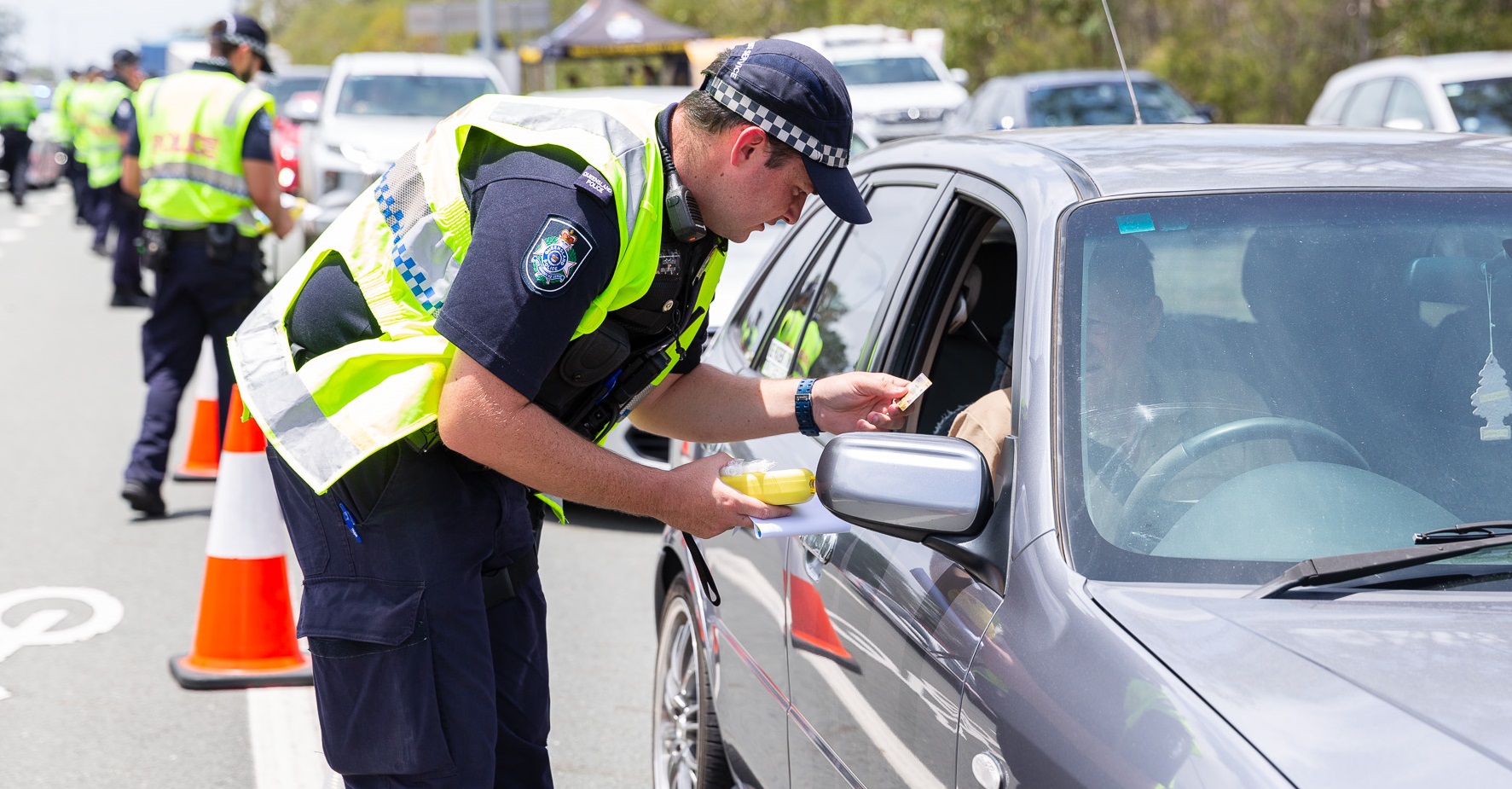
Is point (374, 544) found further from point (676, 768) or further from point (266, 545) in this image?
point (266, 545)

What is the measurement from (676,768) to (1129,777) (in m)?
1.97

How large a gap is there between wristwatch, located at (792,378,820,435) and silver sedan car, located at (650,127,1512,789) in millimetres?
136

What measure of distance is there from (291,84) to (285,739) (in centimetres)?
1651

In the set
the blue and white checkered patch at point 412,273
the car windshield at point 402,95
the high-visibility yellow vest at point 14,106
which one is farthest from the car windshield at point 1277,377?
the high-visibility yellow vest at point 14,106

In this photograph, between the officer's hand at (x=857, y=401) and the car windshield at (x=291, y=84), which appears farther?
the car windshield at (x=291, y=84)

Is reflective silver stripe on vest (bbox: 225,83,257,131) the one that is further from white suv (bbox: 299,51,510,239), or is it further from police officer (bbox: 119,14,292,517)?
white suv (bbox: 299,51,510,239)

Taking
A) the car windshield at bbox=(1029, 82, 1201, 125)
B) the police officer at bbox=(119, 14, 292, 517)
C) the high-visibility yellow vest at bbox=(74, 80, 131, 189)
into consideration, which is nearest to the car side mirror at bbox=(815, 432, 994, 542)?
the police officer at bbox=(119, 14, 292, 517)

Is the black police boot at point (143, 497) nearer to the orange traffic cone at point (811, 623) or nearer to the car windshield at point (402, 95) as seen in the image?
the orange traffic cone at point (811, 623)

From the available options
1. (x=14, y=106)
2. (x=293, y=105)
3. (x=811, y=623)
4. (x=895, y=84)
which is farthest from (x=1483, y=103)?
(x=14, y=106)

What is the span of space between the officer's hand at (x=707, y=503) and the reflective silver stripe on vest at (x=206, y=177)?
471cm

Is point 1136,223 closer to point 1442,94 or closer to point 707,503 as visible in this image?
point 707,503

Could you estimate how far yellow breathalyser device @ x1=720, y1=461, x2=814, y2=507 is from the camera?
2209mm

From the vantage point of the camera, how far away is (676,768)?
3.46 meters

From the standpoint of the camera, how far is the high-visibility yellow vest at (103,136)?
14.5m
